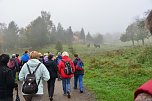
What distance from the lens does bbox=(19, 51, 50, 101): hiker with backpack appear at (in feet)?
28.8

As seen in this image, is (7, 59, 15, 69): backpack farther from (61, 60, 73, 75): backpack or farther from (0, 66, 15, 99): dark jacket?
(0, 66, 15, 99): dark jacket

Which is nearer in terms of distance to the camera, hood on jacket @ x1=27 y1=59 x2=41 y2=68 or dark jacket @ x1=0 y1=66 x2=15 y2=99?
dark jacket @ x1=0 y1=66 x2=15 y2=99

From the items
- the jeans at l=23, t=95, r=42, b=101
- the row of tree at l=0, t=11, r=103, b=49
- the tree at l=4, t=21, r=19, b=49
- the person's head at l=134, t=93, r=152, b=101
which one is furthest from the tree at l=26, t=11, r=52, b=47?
the person's head at l=134, t=93, r=152, b=101

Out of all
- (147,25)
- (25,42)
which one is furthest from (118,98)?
(25,42)

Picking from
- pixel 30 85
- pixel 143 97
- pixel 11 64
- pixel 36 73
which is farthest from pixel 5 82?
pixel 11 64

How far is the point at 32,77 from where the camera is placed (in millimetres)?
8836

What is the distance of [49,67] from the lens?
12.8 m

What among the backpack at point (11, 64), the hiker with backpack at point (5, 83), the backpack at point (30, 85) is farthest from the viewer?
the backpack at point (11, 64)

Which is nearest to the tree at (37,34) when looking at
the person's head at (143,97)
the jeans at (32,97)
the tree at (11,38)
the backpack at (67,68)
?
the tree at (11,38)

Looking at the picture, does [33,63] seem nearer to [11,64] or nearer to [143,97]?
[143,97]

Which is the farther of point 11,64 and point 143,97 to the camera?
point 11,64

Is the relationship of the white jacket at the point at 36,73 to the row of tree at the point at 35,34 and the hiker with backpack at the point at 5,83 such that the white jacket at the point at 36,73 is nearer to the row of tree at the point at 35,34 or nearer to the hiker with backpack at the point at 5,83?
the hiker with backpack at the point at 5,83

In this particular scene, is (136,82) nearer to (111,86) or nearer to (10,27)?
(111,86)

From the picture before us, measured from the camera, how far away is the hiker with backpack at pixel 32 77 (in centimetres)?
878
